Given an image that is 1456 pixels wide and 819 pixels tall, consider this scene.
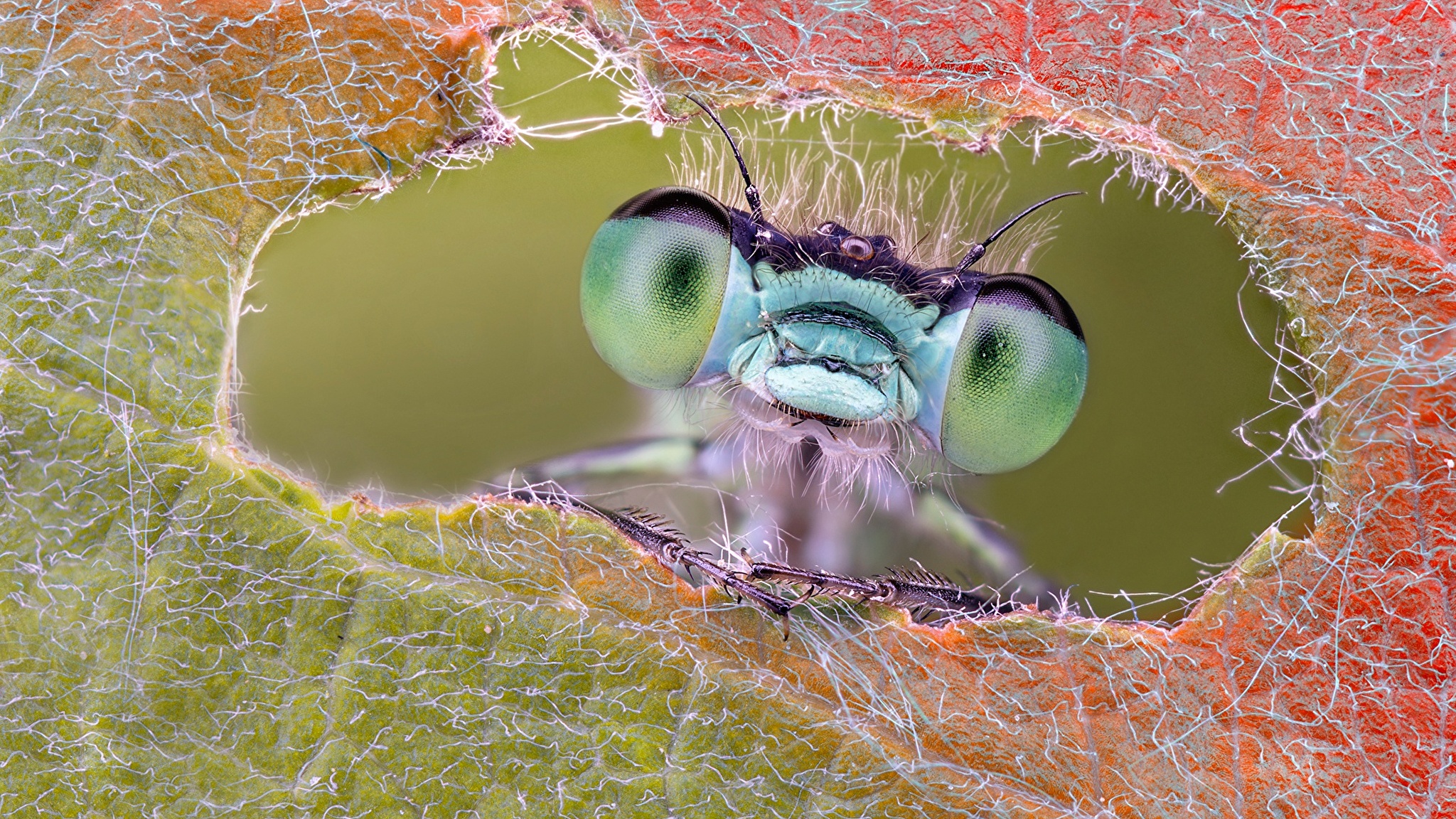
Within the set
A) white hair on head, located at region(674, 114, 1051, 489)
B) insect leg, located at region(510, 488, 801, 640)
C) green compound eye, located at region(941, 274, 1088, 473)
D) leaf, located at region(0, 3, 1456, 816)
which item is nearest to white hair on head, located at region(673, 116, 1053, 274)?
white hair on head, located at region(674, 114, 1051, 489)

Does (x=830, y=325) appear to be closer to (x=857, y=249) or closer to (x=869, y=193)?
(x=857, y=249)

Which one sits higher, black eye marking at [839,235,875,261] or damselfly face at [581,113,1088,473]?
black eye marking at [839,235,875,261]

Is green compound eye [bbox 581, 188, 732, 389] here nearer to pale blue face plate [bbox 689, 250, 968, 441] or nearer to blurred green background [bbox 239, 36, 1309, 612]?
pale blue face plate [bbox 689, 250, 968, 441]

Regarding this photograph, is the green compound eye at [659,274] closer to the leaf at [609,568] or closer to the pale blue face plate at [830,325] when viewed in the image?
the pale blue face plate at [830,325]

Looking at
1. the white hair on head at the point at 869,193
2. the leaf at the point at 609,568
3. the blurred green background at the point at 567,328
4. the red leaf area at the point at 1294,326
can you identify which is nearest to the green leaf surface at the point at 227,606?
the leaf at the point at 609,568

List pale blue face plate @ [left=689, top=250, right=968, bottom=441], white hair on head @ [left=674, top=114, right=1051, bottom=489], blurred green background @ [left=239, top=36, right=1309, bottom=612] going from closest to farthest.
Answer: pale blue face plate @ [left=689, top=250, right=968, bottom=441] < white hair on head @ [left=674, top=114, right=1051, bottom=489] < blurred green background @ [left=239, top=36, right=1309, bottom=612]

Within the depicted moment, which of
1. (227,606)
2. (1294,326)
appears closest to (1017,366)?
(1294,326)

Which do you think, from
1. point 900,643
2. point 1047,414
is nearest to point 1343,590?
point 1047,414

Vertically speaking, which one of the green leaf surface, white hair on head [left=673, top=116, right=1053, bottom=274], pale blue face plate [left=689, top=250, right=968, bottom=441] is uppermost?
white hair on head [left=673, top=116, right=1053, bottom=274]
